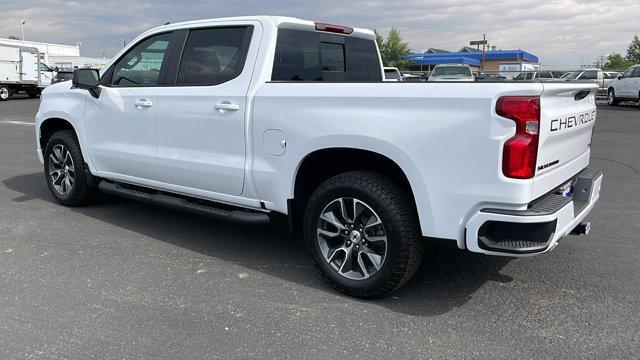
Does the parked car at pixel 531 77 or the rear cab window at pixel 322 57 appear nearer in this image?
the parked car at pixel 531 77

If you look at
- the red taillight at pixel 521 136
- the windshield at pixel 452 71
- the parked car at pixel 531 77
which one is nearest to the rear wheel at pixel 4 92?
the windshield at pixel 452 71

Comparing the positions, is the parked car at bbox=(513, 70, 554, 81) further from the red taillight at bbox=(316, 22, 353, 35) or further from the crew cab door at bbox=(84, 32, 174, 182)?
the crew cab door at bbox=(84, 32, 174, 182)

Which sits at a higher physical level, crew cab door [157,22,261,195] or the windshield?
the windshield

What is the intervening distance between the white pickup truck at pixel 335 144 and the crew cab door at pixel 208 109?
0.04 ft

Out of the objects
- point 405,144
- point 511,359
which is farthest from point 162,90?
point 511,359

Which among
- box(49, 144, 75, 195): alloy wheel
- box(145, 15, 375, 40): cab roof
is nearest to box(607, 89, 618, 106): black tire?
box(145, 15, 375, 40): cab roof

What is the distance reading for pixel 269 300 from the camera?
362 centimetres

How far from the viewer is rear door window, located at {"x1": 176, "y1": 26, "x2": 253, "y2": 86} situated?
421 centimetres

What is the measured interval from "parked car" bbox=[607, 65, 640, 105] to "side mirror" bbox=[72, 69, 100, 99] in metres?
22.1

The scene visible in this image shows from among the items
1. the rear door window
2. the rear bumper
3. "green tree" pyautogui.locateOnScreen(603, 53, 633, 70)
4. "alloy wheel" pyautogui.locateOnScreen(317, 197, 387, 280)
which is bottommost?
"alloy wheel" pyautogui.locateOnScreen(317, 197, 387, 280)

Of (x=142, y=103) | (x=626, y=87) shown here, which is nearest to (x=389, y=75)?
(x=142, y=103)

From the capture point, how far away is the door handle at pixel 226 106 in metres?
4.01

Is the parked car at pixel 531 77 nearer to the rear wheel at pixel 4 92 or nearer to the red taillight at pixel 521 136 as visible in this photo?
the red taillight at pixel 521 136

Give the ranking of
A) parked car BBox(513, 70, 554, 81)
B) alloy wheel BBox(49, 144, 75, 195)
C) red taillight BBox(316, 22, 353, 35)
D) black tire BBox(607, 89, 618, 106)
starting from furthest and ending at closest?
black tire BBox(607, 89, 618, 106) < alloy wheel BBox(49, 144, 75, 195) < red taillight BBox(316, 22, 353, 35) < parked car BBox(513, 70, 554, 81)
